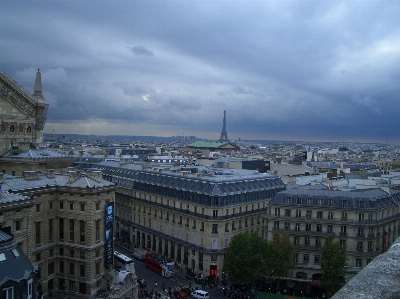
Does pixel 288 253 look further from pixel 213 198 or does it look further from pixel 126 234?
pixel 126 234

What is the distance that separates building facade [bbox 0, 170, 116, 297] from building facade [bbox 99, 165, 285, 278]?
17.3m

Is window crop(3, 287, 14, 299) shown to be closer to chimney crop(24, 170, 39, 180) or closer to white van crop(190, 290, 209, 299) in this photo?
chimney crop(24, 170, 39, 180)

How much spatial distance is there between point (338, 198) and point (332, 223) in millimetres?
3901

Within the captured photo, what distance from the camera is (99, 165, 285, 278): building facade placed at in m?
68.4

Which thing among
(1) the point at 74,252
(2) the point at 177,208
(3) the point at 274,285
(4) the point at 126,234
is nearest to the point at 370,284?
(1) the point at 74,252

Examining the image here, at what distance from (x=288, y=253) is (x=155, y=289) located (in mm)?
19860

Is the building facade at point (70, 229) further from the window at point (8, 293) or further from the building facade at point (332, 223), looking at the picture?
the window at point (8, 293)

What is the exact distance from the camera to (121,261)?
221ft

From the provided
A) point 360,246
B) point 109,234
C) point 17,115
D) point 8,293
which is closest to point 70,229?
point 109,234

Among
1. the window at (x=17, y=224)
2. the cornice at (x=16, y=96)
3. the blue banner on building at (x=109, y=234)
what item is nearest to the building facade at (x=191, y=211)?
the blue banner on building at (x=109, y=234)

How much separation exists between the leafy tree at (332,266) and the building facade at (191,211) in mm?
18460

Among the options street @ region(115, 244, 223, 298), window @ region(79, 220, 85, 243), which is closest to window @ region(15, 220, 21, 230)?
window @ region(79, 220, 85, 243)

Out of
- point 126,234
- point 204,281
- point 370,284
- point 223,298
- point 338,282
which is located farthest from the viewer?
point 126,234

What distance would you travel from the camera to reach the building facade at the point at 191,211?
6838cm
